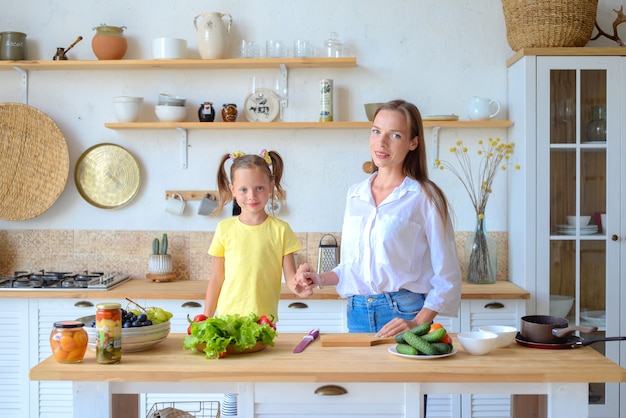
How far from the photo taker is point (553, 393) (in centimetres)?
206

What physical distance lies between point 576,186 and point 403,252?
5.51ft

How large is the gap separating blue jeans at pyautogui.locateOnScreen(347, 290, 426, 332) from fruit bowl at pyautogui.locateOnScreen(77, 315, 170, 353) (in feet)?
2.19

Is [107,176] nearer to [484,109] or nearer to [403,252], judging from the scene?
[484,109]

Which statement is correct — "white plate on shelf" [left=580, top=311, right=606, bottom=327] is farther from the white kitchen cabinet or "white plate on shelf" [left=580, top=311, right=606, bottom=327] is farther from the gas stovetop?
the white kitchen cabinet

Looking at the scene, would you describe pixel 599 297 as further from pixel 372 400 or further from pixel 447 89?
pixel 372 400

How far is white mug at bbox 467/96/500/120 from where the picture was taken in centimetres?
405

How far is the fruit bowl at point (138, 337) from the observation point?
2.18m

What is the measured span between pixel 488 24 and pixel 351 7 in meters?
0.75

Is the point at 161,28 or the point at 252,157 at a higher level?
the point at 161,28

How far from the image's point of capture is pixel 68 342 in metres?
2.09

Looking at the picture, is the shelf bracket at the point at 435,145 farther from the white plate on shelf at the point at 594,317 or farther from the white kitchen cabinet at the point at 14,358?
the white kitchen cabinet at the point at 14,358

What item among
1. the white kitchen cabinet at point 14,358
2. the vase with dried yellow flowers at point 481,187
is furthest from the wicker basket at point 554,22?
the white kitchen cabinet at point 14,358

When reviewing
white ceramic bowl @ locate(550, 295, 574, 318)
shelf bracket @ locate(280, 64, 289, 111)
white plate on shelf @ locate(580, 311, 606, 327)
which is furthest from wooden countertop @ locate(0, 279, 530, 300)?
shelf bracket @ locate(280, 64, 289, 111)

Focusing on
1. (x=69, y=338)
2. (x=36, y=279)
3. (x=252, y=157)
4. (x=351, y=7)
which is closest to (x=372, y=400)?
(x=69, y=338)
